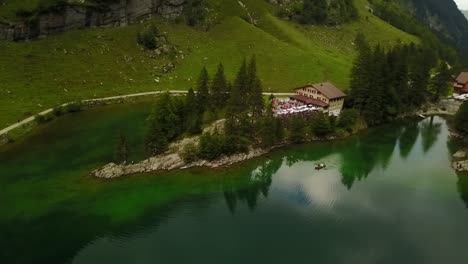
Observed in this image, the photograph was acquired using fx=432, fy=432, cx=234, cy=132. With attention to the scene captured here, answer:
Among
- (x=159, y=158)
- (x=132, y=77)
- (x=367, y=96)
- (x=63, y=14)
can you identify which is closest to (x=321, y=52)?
(x=367, y=96)

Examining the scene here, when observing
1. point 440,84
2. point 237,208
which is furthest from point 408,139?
point 237,208

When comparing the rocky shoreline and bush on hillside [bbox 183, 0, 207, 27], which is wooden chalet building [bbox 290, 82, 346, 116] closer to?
the rocky shoreline

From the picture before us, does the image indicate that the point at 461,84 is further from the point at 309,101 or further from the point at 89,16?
the point at 89,16

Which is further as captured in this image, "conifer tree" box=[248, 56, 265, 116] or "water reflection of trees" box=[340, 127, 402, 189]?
"conifer tree" box=[248, 56, 265, 116]

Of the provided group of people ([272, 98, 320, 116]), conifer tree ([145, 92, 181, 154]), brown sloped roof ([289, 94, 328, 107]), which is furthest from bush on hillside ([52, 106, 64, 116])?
brown sloped roof ([289, 94, 328, 107])

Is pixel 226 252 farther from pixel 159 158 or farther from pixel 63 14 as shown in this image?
pixel 63 14

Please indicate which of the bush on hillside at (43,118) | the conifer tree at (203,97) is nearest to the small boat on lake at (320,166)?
the conifer tree at (203,97)

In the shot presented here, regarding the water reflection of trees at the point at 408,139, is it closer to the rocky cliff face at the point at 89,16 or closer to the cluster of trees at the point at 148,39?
the cluster of trees at the point at 148,39

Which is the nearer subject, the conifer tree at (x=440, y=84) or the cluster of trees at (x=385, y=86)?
the cluster of trees at (x=385, y=86)
